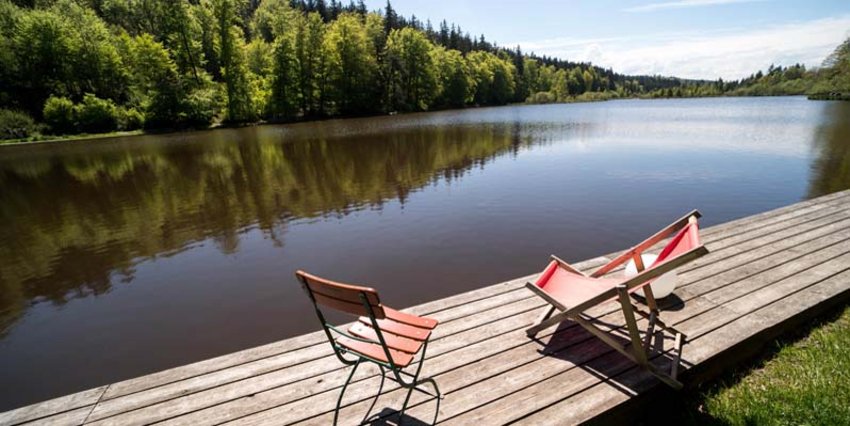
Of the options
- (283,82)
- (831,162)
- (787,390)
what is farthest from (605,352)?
(283,82)

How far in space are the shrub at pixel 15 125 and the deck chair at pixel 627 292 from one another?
55143mm

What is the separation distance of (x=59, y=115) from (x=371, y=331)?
55504 mm

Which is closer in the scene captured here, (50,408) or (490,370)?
(50,408)

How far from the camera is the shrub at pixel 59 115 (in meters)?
41.2

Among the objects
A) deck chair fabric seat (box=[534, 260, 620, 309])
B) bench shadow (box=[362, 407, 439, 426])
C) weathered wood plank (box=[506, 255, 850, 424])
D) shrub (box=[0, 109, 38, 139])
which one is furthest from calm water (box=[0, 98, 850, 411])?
shrub (box=[0, 109, 38, 139])

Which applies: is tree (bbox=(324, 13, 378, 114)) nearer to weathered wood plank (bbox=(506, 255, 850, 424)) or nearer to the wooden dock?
the wooden dock

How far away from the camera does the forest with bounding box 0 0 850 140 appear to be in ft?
148

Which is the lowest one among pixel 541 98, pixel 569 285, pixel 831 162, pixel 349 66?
pixel 831 162

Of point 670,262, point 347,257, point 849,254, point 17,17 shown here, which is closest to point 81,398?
point 670,262

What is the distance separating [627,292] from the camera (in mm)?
2988

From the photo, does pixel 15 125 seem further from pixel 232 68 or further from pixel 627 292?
pixel 627 292

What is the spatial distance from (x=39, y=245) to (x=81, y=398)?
419 inches

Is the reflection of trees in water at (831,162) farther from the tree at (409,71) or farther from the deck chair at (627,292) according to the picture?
the tree at (409,71)

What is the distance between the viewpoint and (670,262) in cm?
294
